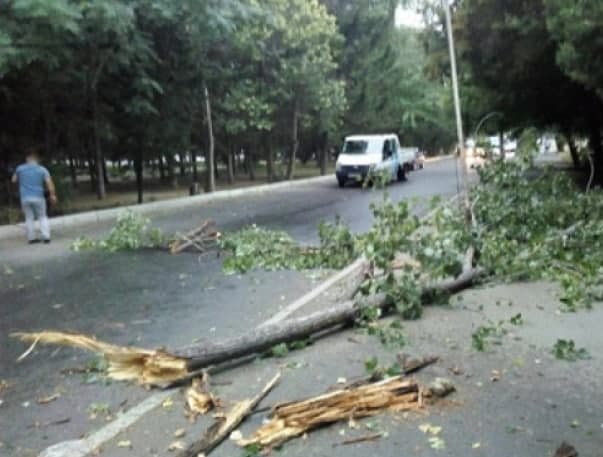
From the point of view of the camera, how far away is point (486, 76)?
21.2 metres

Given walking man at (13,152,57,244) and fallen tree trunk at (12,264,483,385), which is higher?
walking man at (13,152,57,244)

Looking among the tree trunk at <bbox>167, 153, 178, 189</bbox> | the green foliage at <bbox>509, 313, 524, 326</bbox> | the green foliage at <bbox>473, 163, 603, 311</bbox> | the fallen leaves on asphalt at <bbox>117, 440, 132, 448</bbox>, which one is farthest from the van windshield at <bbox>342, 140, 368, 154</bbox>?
the fallen leaves on asphalt at <bbox>117, 440, 132, 448</bbox>

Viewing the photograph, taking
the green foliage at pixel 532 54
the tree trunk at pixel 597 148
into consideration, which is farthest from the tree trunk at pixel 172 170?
the tree trunk at pixel 597 148

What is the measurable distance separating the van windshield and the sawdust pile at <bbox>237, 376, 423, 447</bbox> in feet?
90.5

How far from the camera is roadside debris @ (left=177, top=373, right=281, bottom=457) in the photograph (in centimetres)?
418

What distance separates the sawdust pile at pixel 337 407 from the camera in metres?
4.35

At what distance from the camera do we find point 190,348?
215 inches

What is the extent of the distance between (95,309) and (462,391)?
15.3 ft

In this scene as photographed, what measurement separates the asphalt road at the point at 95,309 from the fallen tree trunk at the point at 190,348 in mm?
171

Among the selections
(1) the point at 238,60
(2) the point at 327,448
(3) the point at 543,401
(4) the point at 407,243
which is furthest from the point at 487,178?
(1) the point at 238,60

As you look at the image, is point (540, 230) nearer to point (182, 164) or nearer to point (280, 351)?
point (280, 351)

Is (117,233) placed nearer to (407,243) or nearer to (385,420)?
(407,243)

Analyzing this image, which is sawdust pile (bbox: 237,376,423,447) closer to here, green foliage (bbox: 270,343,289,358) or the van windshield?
green foliage (bbox: 270,343,289,358)

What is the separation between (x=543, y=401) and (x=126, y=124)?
841 inches
